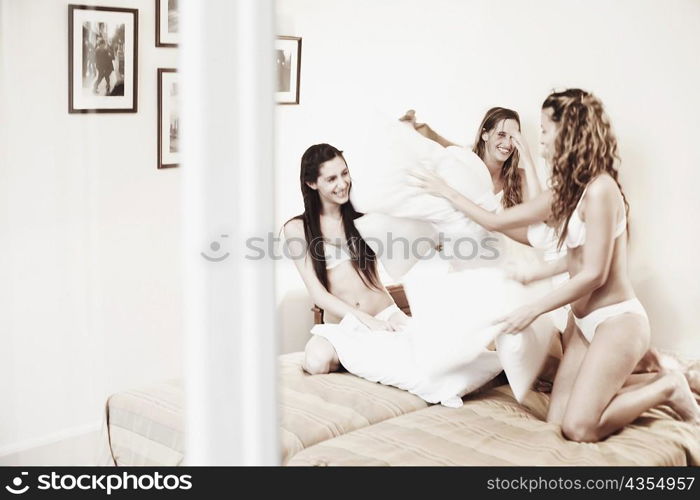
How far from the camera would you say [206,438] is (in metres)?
1.44

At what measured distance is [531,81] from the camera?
4.59 feet

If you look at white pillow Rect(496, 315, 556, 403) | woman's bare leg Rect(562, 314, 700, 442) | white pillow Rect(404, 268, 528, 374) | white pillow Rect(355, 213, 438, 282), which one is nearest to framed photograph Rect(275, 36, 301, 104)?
white pillow Rect(355, 213, 438, 282)

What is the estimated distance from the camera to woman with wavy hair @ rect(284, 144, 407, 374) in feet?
4.77

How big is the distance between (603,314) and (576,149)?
275mm

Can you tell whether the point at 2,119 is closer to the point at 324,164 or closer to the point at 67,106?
the point at 67,106

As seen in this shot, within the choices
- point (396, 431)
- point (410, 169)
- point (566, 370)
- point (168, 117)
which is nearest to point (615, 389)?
point (566, 370)

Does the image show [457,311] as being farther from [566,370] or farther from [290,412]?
[290,412]

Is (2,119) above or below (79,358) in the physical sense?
above

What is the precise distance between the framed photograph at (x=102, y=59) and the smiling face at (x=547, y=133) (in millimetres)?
720

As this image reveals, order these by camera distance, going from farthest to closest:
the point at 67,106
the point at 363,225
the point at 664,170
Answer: the point at 67,106
the point at 363,225
the point at 664,170

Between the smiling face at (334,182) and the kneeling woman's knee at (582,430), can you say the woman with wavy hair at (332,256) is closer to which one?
the smiling face at (334,182)
